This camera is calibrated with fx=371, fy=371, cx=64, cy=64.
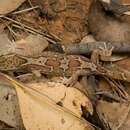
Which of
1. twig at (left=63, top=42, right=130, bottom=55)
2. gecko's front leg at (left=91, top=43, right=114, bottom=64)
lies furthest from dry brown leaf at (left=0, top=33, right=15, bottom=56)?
gecko's front leg at (left=91, top=43, right=114, bottom=64)

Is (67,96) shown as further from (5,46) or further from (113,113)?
(5,46)

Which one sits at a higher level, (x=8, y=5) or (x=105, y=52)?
(x=8, y=5)

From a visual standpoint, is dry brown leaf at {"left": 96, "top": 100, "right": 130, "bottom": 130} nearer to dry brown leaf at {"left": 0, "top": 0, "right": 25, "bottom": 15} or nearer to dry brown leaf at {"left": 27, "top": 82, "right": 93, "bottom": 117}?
dry brown leaf at {"left": 27, "top": 82, "right": 93, "bottom": 117}

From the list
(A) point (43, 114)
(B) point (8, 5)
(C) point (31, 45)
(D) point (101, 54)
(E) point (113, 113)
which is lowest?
(E) point (113, 113)

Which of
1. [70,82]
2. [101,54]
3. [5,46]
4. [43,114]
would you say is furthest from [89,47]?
[43,114]

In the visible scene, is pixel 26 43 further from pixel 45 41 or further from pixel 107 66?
pixel 107 66

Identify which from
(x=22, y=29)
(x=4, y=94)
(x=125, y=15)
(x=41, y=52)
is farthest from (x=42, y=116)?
(x=125, y=15)
